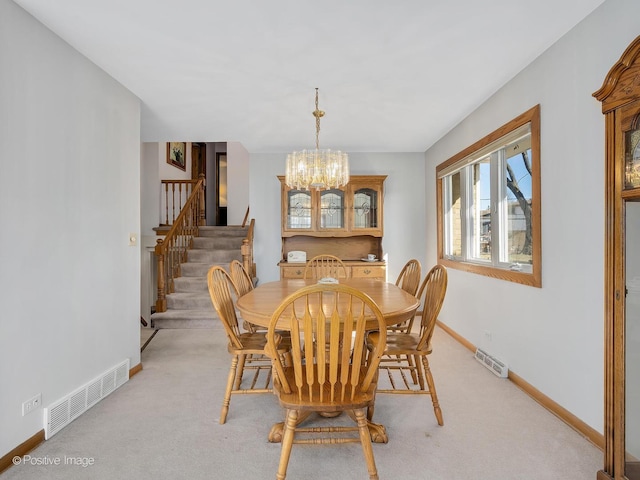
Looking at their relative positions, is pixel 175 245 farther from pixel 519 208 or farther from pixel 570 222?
pixel 570 222

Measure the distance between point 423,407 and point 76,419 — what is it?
7.23 ft

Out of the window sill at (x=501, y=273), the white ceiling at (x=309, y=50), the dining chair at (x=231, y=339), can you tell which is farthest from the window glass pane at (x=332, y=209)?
the dining chair at (x=231, y=339)

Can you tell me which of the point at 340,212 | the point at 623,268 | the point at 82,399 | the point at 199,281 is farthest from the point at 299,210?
the point at 623,268

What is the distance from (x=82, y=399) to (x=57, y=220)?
3.77ft

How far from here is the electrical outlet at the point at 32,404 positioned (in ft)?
6.02

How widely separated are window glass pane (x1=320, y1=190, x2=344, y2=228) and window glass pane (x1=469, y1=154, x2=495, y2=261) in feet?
5.30

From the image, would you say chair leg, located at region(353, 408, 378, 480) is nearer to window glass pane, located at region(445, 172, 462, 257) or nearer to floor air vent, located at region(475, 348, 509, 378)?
floor air vent, located at region(475, 348, 509, 378)

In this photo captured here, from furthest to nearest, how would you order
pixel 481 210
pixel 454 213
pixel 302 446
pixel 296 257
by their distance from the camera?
pixel 296 257, pixel 454 213, pixel 481 210, pixel 302 446

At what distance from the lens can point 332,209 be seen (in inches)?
181

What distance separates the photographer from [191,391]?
2.54m

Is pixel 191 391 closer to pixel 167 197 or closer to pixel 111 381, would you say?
pixel 111 381

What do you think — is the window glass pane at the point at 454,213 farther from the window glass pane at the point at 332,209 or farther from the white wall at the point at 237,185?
the white wall at the point at 237,185

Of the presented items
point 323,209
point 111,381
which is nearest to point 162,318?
point 111,381

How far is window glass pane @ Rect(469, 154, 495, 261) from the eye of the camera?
130 inches
